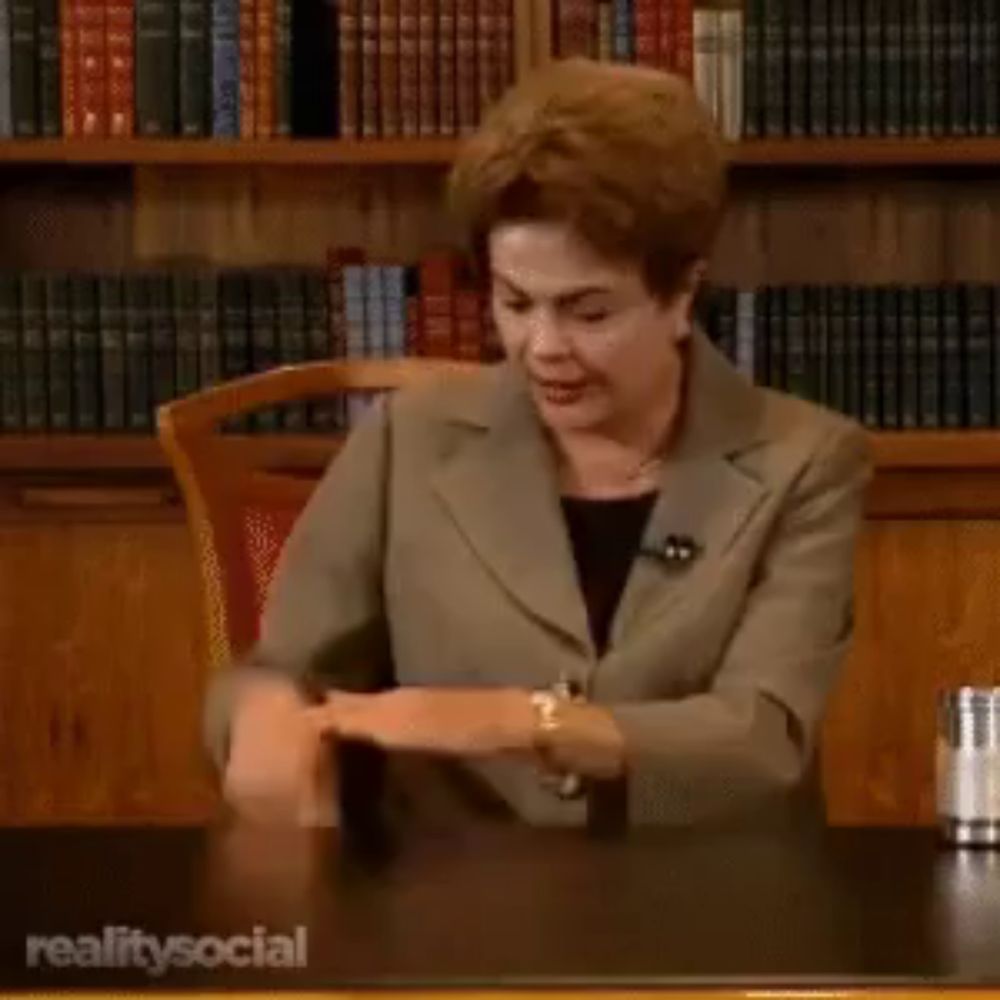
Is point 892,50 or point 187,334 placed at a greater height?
point 892,50

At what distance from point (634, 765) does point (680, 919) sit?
1.17ft

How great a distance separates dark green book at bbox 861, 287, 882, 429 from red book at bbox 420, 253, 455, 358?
21.3 inches

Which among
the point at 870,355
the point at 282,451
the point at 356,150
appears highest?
the point at 356,150

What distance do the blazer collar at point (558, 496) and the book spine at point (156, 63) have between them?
4.61ft

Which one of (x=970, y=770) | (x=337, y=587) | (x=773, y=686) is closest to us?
(x=970, y=770)

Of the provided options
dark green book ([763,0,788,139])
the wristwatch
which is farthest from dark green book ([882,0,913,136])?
the wristwatch

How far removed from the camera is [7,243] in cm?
336

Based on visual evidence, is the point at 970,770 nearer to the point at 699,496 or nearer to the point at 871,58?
the point at 699,496

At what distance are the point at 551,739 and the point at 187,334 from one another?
1.75 metres

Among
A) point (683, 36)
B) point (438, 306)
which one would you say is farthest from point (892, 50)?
point (438, 306)

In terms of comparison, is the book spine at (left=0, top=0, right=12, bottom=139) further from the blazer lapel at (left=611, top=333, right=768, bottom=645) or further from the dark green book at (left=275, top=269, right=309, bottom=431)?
the blazer lapel at (left=611, top=333, right=768, bottom=645)

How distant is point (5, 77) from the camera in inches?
123

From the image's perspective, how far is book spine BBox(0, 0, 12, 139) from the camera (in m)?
3.12

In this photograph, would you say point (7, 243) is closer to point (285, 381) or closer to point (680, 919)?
point (285, 381)
